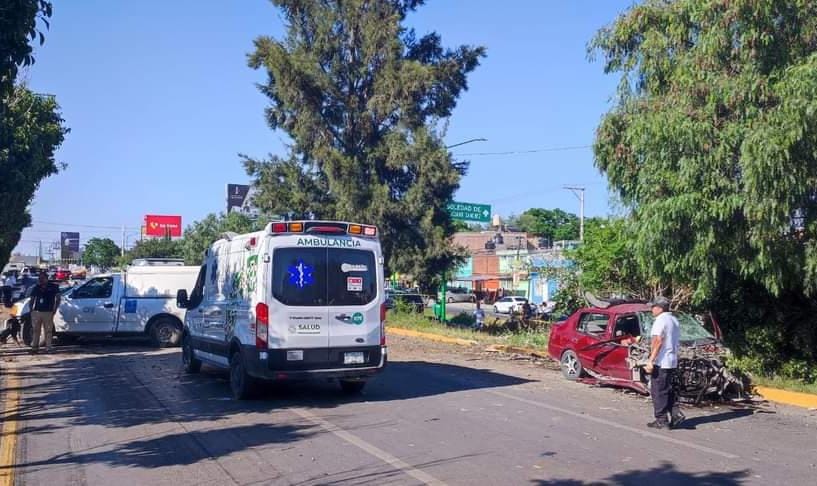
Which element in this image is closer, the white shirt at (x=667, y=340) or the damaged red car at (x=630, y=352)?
the white shirt at (x=667, y=340)

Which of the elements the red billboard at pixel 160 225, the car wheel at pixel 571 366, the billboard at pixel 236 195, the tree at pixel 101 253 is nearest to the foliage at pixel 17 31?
the car wheel at pixel 571 366

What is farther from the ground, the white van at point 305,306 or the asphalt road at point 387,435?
the white van at point 305,306

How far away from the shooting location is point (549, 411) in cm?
1151

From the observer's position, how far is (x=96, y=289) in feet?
68.5

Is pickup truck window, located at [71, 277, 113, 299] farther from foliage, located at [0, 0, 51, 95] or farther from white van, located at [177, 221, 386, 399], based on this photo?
foliage, located at [0, 0, 51, 95]

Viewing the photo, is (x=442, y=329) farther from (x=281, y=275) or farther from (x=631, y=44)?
(x=281, y=275)

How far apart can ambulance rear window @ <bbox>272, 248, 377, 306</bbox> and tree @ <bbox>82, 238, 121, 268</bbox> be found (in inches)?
4058

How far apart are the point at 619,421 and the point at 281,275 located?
504 cm

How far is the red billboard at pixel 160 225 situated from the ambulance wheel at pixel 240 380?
279 feet

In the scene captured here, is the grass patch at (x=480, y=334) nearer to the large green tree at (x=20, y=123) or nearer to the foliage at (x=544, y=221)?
the large green tree at (x=20, y=123)

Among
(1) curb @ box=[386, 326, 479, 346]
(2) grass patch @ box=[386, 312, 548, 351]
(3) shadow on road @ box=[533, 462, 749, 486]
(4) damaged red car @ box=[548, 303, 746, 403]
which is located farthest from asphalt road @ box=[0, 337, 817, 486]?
(1) curb @ box=[386, 326, 479, 346]

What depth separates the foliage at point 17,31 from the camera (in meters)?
9.29

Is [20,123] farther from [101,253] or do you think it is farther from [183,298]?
[101,253]

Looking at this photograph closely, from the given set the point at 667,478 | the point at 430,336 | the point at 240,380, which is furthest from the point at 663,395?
the point at 430,336
